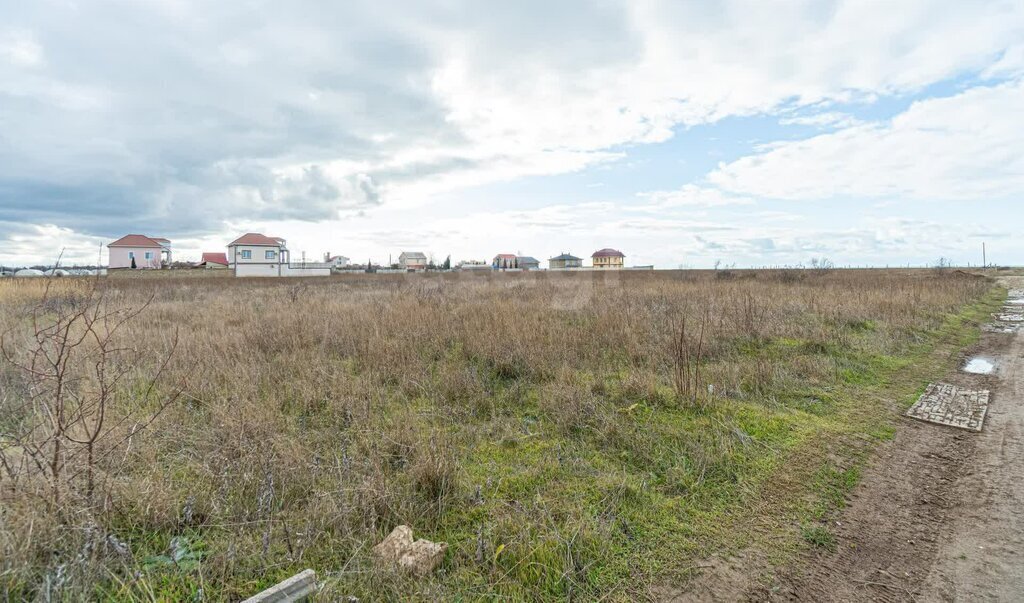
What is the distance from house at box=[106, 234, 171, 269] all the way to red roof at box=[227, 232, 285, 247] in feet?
31.7

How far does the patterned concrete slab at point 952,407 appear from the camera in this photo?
480 centimetres

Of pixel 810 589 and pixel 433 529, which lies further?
pixel 433 529

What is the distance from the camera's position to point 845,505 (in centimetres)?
317

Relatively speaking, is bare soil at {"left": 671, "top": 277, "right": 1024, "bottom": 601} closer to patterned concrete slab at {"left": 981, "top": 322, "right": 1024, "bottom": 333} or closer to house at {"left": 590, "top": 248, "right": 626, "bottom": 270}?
patterned concrete slab at {"left": 981, "top": 322, "right": 1024, "bottom": 333}

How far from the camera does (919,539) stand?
9.04 ft

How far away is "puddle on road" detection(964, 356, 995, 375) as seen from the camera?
6.89 metres

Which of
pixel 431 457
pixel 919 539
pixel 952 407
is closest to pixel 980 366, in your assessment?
pixel 952 407

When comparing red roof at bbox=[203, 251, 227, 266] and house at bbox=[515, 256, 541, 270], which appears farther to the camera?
house at bbox=[515, 256, 541, 270]

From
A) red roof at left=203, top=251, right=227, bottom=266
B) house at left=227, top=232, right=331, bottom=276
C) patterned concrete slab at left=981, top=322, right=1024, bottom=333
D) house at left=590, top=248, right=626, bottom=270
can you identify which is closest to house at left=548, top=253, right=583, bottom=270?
house at left=590, top=248, right=626, bottom=270

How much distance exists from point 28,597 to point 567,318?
9405 millimetres

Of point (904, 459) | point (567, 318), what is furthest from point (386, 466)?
point (567, 318)

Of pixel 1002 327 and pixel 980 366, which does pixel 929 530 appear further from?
pixel 1002 327

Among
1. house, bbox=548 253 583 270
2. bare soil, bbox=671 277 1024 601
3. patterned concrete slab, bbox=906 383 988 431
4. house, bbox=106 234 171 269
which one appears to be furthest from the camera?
house, bbox=548 253 583 270

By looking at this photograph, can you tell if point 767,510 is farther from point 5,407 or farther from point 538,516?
point 5,407
